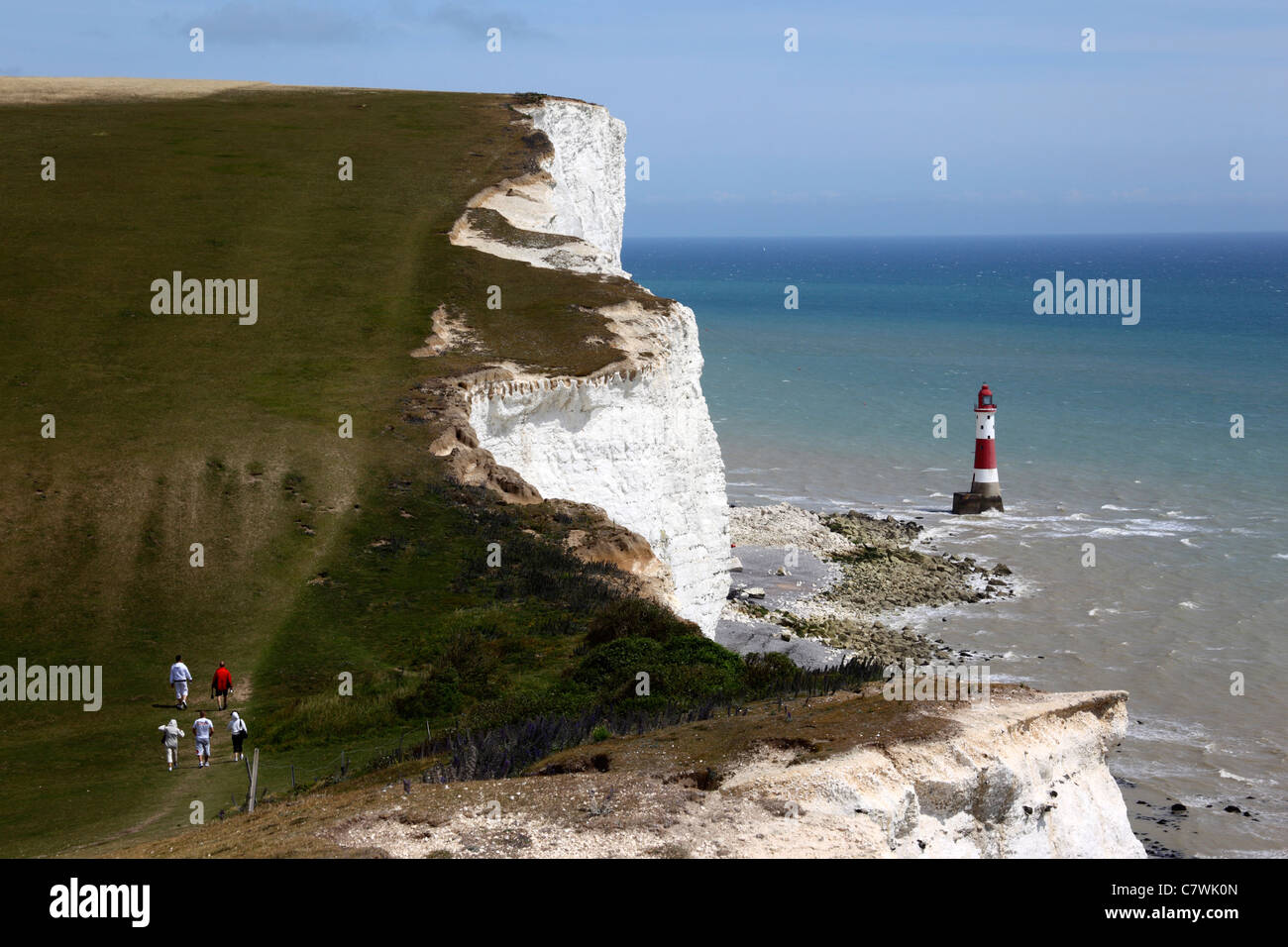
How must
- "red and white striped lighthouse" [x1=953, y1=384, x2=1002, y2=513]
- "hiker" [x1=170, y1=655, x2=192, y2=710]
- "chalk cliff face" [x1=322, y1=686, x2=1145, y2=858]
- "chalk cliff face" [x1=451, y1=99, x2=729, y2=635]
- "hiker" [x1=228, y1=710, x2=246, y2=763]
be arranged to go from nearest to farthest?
"chalk cliff face" [x1=322, y1=686, x2=1145, y2=858] → "hiker" [x1=228, y1=710, x2=246, y2=763] → "hiker" [x1=170, y1=655, x2=192, y2=710] → "chalk cliff face" [x1=451, y1=99, x2=729, y2=635] → "red and white striped lighthouse" [x1=953, y1=384, x2=1002, y2=513]

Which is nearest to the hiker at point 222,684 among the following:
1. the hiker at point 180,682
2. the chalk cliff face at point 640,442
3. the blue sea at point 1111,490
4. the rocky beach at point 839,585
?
the hiker at point 180,682

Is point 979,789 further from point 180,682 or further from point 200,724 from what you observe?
point 180,682

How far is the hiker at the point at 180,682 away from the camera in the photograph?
22969 millimetres

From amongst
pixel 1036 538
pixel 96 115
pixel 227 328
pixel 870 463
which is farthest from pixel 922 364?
pixel 227 328

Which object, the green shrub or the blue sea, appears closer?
the green shrub

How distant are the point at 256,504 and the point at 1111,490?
148 feet

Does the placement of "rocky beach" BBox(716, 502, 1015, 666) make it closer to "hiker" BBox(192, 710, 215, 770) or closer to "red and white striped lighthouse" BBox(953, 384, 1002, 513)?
"red and white striped lighthouse" BBox(953, 384, 1002, 513)

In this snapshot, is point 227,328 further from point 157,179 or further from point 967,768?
point 967,768

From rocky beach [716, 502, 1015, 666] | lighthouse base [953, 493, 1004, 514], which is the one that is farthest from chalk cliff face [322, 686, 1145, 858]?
lighthouse base [953, 493, 1004, 514]

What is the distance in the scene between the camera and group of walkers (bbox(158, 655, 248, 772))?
816 inches

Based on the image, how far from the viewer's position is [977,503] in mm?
57656

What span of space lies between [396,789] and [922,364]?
321 feet

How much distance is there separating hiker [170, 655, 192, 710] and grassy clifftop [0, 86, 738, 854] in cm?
41

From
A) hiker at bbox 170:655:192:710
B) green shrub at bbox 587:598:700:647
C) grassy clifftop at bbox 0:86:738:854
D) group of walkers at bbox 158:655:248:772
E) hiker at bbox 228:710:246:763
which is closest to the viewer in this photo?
group of walkers at bbox 158:655:248:772
